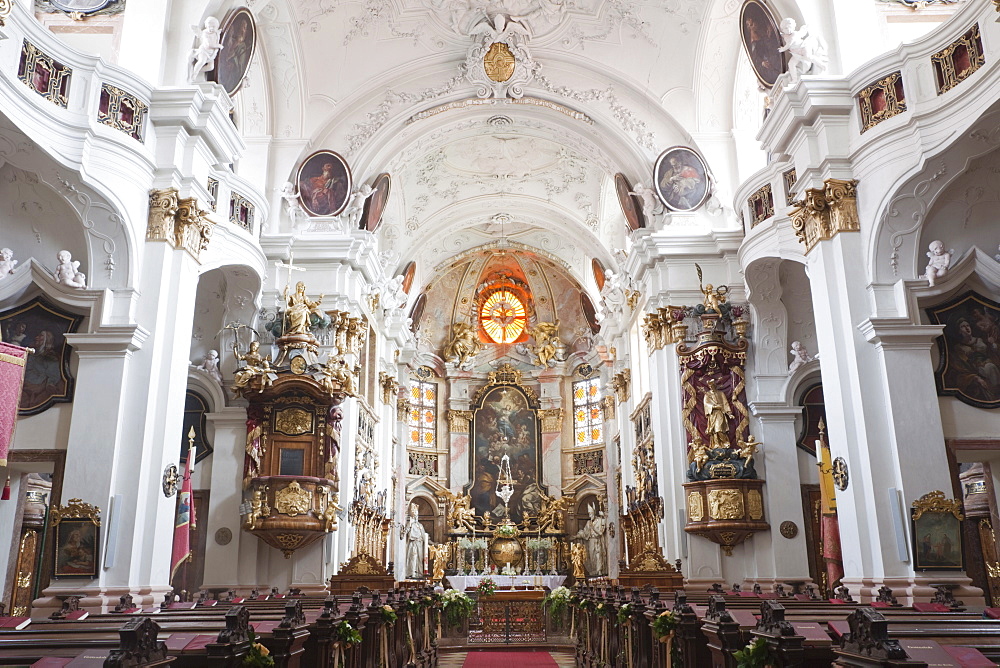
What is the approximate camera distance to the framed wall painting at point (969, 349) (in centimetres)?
1063

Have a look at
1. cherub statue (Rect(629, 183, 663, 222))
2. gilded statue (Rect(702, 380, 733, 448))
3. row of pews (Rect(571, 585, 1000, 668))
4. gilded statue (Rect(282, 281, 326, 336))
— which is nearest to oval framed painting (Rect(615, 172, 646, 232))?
cherub statue (Rect(629, 183, 663, 222))

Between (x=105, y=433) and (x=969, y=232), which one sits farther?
(x=969, y=232)

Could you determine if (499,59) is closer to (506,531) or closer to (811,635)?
(811,635)

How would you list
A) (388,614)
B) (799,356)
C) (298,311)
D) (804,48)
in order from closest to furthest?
(388,614) < (804,48) < (799,356) < (298,311)

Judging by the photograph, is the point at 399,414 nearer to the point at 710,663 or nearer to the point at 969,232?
the point at 969,232

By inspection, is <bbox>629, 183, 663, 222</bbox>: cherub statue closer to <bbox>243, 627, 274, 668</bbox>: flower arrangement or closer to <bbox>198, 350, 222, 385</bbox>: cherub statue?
<bbox>198, 350, 222, 385</bbox>: cherub statue

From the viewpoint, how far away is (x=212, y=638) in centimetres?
555

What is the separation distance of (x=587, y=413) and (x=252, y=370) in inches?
641

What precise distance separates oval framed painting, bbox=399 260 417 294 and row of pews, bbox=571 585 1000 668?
16.0 metres

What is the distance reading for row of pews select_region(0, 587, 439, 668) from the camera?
4602 millimetres

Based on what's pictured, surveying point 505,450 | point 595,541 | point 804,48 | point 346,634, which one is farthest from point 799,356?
point 505,450

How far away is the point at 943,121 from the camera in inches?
393

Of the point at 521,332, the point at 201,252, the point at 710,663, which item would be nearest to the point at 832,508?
the point at 710,663

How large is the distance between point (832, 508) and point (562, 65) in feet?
35.1
